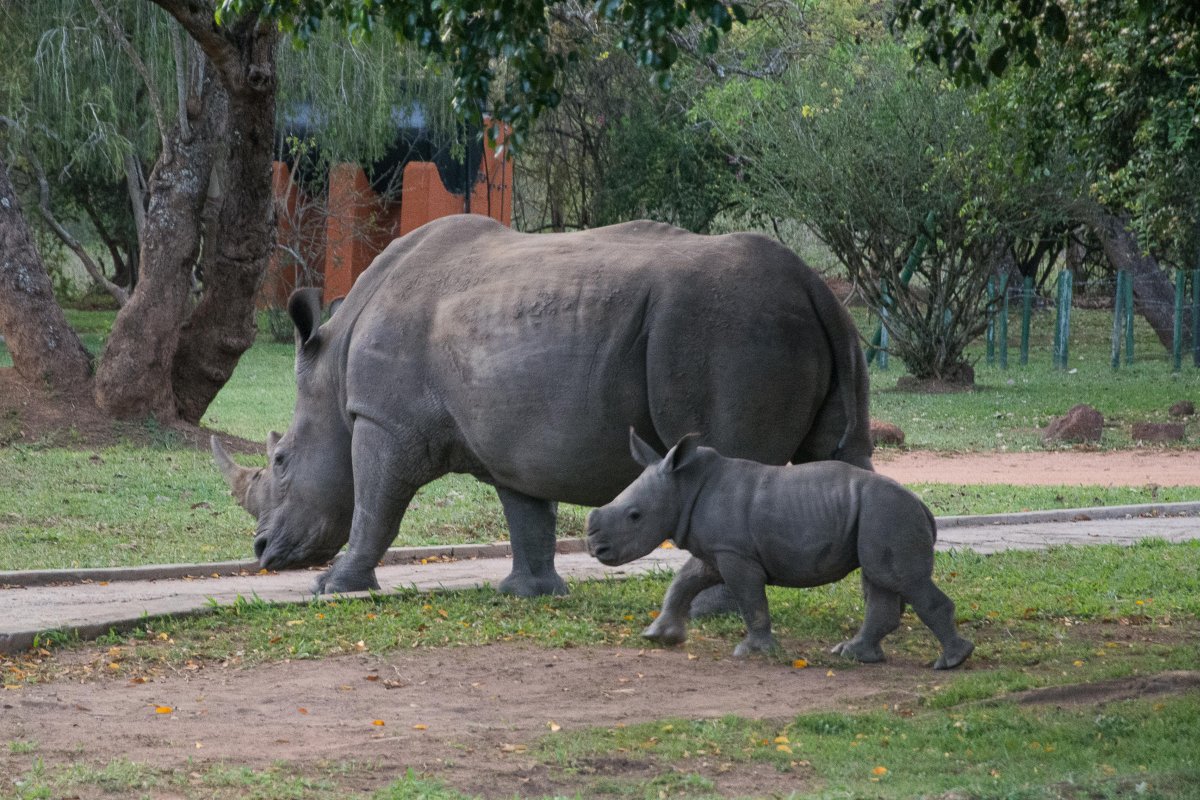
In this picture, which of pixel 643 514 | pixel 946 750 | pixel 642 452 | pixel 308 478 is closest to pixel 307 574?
pixel 308 478

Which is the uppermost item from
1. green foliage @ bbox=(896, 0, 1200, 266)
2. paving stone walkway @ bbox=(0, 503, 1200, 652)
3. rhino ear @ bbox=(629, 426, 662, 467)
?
green foliage @ bbox=(896, 0, 1200, 266)

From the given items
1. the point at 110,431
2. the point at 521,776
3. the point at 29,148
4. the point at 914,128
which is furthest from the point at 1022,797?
the point at 29,148

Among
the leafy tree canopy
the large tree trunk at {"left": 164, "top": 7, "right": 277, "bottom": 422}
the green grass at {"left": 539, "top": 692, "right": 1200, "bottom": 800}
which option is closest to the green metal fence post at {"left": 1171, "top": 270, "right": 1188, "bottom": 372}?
the large tree trunk at {"left": 164, "top": 7, "right": 277, "bottom": 422}

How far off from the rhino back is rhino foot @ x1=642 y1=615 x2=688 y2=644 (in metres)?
0.84

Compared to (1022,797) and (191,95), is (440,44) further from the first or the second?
(191,95)

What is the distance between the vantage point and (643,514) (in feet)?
A: 22.5

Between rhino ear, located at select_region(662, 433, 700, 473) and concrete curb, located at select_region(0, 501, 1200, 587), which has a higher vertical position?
rhino ear, located at select_region(662, 433, 700, 473)

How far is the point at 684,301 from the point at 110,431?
9001mm

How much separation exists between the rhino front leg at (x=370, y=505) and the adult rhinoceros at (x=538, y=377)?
10mm

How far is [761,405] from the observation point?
24.6 ft

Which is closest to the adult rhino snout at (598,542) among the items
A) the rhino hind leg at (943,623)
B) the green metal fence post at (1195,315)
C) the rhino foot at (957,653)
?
the rhino hind leg at (943,623)

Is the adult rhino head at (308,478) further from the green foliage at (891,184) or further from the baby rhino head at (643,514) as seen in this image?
the green foliage at (891,184)

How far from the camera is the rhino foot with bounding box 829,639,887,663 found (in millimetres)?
6961

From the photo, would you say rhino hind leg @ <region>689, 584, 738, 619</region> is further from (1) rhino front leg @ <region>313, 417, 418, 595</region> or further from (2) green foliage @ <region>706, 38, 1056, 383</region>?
(2) green foliage @ <region>706, 38, 1056, 383</region>
